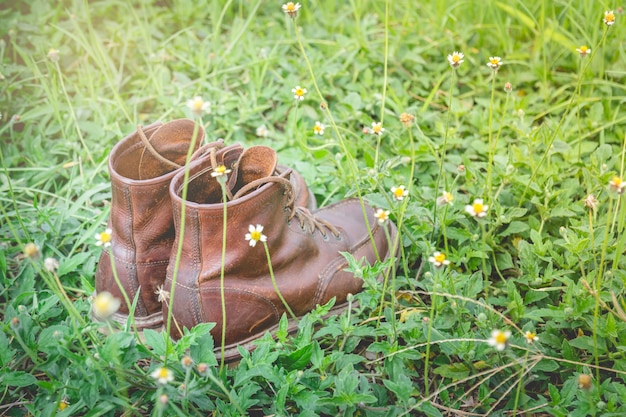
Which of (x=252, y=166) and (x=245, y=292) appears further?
(x=252, y=166)

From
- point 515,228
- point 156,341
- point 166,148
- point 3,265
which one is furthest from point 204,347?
point 515,228

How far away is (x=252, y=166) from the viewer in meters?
1.91

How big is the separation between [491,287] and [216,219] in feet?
3.51

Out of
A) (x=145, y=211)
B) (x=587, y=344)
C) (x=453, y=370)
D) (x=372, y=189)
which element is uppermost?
(x=145, y=211)

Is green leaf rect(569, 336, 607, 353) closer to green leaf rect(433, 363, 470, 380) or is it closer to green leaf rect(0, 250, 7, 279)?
green leaf rect(433, 363, 470, 380)

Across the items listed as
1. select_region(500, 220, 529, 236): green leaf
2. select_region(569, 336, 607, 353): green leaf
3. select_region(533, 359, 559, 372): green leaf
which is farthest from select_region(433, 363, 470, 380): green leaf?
select_region(500, 220, 529, 236): green leaf

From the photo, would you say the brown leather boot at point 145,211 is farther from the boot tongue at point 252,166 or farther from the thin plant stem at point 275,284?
the thin plant stem at point 275,284

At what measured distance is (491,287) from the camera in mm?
2088

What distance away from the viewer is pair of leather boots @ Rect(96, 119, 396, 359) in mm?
1731

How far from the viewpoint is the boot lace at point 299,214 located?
68.8 inches

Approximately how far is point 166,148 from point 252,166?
1.03ft

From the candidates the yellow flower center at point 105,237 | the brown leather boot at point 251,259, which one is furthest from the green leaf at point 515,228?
the yellow flower center at point 105,237

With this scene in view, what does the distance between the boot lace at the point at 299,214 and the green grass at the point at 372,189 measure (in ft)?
0.66

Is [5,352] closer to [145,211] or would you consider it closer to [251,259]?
[145,211]
